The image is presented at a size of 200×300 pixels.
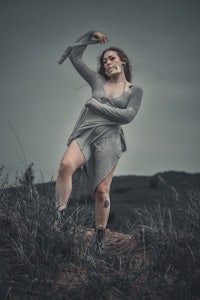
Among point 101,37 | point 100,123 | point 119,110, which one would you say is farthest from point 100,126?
point 101,37

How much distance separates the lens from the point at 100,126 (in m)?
4.61

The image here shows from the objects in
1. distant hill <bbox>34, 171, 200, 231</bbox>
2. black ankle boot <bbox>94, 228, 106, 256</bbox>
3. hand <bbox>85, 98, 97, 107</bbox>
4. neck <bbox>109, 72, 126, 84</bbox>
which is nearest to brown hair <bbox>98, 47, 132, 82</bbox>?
neck <bbox>109, 72, 126, 84</bbox>

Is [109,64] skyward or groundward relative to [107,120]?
skyward

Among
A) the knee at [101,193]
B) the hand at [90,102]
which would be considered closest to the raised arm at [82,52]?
the hand at [90,102]

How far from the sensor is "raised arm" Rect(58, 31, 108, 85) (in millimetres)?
4781

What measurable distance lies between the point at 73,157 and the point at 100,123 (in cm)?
48

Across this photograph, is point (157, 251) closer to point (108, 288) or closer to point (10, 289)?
point (108, 288)

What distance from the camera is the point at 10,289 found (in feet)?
10.4

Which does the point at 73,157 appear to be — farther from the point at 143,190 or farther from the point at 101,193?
the point at 143,190

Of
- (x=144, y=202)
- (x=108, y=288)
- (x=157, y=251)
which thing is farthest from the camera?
(x=144, y=202)

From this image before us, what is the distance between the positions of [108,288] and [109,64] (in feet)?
Result: 7.49

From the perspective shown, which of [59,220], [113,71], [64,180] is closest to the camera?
[59,220]

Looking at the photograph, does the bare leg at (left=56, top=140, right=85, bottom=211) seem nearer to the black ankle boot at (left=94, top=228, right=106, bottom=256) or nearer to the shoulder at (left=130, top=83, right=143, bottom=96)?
the black ankle boot at (left=94, top=228, right=106, bottom=256)

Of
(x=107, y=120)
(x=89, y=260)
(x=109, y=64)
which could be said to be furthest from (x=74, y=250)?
(x=109, y=64)
